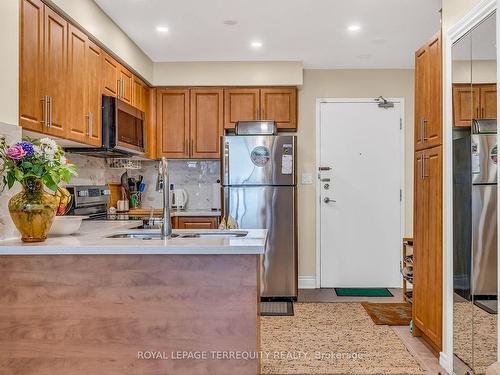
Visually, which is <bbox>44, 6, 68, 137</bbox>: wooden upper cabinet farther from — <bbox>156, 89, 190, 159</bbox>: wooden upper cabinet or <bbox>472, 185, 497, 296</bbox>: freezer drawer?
<bbox>472, 185, 497, 296</bbox>: freezer drawer

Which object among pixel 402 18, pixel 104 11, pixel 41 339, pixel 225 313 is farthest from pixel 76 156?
pixel 402 18

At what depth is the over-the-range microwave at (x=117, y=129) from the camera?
349cm

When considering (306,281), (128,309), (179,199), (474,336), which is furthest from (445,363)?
(179,199)

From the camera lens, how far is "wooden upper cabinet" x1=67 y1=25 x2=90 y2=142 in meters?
2.94

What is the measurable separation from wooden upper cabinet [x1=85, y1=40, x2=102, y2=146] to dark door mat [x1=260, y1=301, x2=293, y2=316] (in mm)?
2054

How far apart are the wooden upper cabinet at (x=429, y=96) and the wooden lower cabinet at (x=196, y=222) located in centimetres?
205

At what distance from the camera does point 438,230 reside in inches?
113

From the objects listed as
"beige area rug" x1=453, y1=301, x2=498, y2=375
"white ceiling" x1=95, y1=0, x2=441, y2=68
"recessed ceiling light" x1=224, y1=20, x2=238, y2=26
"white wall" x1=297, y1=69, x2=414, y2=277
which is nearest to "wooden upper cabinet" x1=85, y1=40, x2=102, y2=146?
"white ceiling" x1=95, y1=0, x2=441, y2=68

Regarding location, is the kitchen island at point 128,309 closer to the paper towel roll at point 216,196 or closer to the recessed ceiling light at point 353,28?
the recessed ceiling light at point 353,28

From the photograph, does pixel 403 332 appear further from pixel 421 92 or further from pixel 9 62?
pixel 9 62

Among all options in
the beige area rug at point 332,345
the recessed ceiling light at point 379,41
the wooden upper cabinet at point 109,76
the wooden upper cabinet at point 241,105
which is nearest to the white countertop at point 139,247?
the beige area rug at point 332,345

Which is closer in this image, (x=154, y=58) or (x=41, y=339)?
(x=41, y=339)

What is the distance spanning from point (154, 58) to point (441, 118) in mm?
2931

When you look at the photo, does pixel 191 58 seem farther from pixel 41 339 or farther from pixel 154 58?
pixel 41 339
